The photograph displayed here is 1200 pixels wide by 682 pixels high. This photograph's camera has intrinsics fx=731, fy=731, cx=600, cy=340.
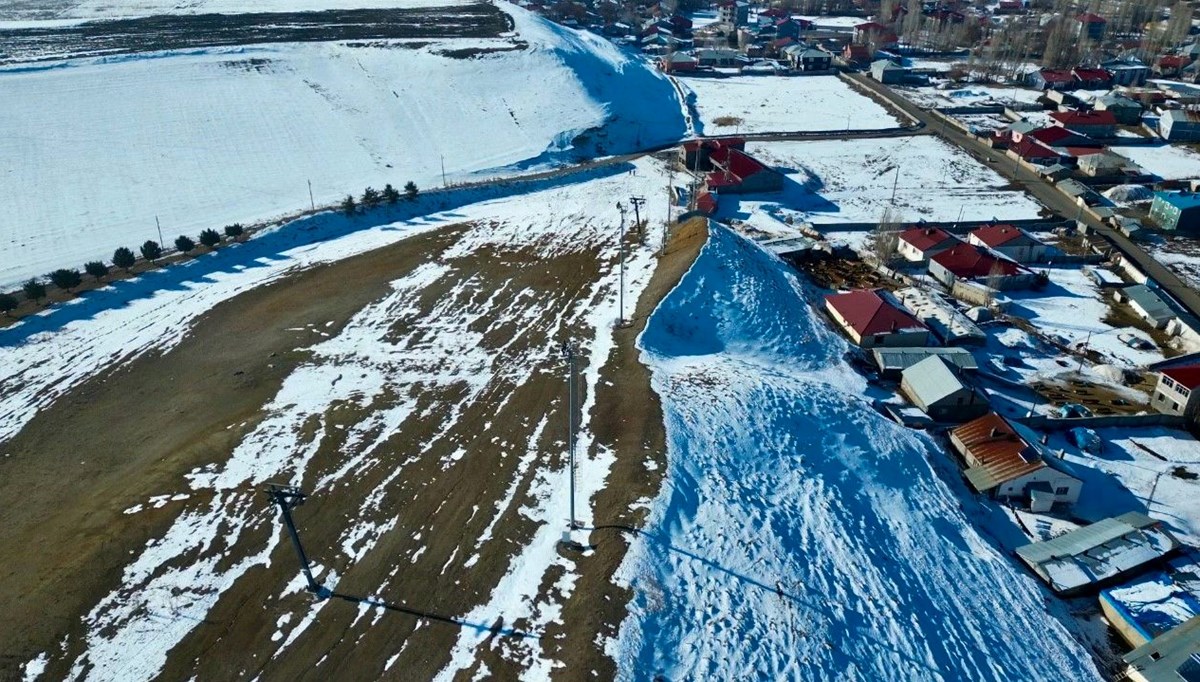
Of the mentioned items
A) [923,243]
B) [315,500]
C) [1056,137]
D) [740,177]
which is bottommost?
[315,500]

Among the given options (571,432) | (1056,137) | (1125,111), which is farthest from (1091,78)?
(571,432)

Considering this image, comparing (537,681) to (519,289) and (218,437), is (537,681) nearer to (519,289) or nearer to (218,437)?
(218,437)

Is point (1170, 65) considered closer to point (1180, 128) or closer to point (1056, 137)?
point (1180, 128)

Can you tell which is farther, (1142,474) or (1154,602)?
(1142,474)

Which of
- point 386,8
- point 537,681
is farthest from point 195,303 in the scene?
point 386,8

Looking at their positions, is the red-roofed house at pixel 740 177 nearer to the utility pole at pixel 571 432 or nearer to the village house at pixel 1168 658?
the utility pole at pixel 571 432
